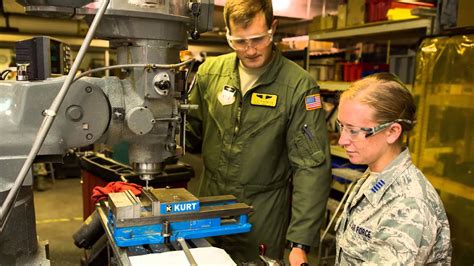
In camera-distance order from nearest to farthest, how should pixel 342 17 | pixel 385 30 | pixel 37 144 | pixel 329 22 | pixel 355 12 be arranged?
pixel 37 144, pixel 385 30, pixel 355 12, pixel 342 17, pixel 329 22

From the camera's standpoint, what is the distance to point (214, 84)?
174 centimetres

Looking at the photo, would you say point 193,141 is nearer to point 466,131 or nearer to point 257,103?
point 257,103

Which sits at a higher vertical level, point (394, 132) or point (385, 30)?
point (385, 30)

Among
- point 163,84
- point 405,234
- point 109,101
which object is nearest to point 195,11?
point 163,84

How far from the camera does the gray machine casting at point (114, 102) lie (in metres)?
0.95

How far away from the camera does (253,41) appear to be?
1519mm

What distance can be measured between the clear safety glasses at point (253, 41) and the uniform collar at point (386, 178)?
65 cm

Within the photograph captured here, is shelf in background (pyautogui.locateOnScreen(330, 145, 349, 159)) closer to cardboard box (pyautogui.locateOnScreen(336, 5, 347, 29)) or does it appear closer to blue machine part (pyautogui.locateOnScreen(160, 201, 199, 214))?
cardboard box (pyautogui.locateOnScreen(336, 5, 347, 29))

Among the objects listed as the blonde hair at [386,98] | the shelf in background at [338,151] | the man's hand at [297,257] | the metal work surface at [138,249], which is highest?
the blonde hair at [386,98]

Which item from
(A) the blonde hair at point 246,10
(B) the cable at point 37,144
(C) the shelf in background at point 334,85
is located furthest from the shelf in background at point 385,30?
(B) the cable at point 37,144

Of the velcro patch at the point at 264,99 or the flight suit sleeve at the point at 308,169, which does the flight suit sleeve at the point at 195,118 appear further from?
the flight suit sleeve at the point at 308,169

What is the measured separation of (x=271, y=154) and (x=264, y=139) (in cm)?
7

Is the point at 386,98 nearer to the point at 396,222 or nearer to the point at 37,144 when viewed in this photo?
the point at 396,222

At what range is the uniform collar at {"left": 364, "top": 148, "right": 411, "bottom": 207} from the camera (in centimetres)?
108
